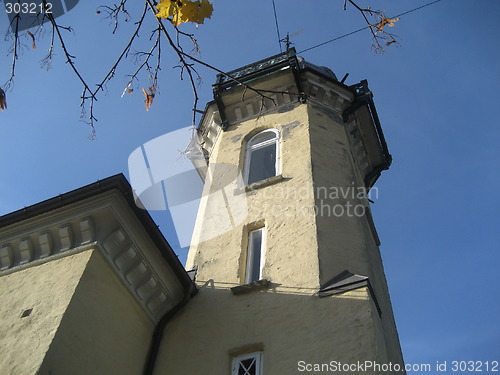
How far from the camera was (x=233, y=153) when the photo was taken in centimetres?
1386

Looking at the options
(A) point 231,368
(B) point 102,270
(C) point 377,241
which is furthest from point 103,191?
(C) point 377,241

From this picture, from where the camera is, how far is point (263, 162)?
14039mm

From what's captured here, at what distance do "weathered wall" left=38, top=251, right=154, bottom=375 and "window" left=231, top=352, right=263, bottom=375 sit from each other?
141cm

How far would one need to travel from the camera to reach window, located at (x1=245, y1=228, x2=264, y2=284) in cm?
959

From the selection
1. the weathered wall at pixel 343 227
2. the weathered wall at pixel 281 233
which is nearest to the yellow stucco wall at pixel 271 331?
the weathered wall at pixel 343 227

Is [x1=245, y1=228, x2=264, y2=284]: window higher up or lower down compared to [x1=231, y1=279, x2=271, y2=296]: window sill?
higher up

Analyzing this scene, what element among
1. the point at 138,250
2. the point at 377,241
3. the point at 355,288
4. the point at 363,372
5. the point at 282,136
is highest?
the point at 282,136

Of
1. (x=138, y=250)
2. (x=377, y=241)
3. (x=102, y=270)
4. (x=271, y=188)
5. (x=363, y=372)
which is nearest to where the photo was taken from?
(x=363, y=372)

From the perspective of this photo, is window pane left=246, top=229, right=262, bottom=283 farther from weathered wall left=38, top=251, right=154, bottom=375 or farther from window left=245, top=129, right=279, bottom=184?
window left=245, top=129, right=279, bottom=184

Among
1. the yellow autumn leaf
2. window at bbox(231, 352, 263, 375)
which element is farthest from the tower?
the yellow autumn leaf

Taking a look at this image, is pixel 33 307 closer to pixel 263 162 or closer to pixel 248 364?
pixel 248 364

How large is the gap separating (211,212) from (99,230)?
4.13 meters

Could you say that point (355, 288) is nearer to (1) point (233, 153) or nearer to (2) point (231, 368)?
(2) point (231, 368)

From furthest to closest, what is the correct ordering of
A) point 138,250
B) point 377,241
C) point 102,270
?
point 377,241 → point 138,250 → point 102,270
